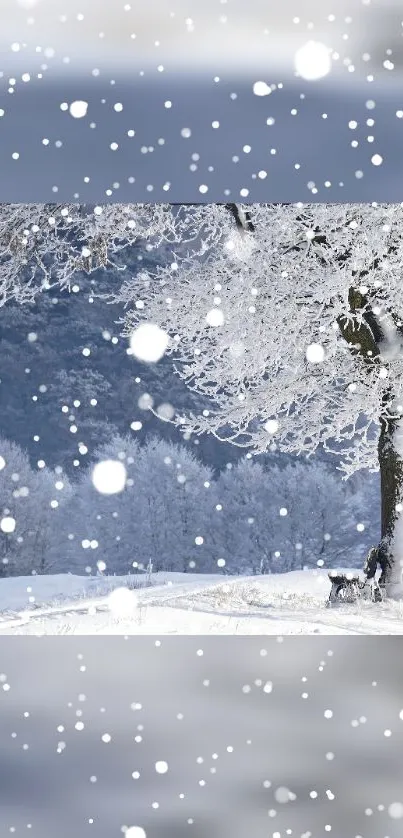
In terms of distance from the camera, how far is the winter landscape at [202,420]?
340 centimetres

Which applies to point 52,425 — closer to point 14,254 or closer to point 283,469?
point 283,469

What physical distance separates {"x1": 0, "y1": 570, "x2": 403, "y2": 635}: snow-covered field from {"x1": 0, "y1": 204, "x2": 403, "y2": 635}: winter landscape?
0.04 ft

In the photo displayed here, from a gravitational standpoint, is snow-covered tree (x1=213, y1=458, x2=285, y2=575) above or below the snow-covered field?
above

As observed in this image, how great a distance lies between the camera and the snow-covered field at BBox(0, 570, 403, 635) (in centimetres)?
245

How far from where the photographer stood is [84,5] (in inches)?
72.1

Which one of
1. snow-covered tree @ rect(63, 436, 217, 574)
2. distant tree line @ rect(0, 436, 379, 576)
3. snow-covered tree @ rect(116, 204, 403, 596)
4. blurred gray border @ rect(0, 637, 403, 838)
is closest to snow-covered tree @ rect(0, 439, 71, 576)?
distant tree line @ rect(0, 436, 379, 576)

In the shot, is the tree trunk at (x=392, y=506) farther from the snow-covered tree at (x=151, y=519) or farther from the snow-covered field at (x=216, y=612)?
the snow-covered tree at (x=151, y=519)

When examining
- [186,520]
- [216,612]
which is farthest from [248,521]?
[216,612]

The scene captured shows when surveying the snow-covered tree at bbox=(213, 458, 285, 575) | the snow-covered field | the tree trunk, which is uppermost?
the snow-covered tree at bbox=(213, 458, 285, 575)

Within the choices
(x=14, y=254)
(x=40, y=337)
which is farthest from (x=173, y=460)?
(x=14, y=254)

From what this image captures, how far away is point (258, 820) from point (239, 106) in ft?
5.15

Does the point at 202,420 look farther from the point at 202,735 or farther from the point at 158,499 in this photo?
the point at 158,499

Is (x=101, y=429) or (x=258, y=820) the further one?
(x=101, y=429)

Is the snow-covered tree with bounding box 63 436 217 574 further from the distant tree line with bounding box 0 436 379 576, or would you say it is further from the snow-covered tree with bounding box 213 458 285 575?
the snow-covered tree with bounding box 213 458 285 575
